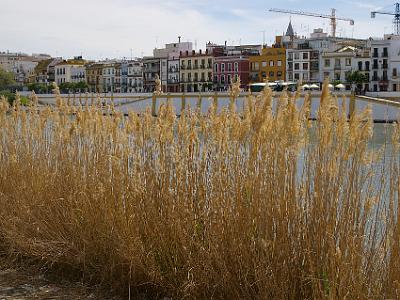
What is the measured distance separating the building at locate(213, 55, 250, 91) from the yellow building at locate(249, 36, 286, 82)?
693 mm

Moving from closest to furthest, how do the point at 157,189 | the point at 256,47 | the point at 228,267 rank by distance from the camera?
1. the point at 228,267
2. the point at 157,189
3. the point at 256,47

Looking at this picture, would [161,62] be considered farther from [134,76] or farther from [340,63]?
[340,63]

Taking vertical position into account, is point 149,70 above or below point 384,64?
above

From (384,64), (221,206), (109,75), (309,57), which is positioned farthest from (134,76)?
(221,206)

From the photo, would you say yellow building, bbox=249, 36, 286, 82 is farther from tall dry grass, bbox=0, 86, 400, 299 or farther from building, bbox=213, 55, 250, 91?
tall dry grass, bbox=0, 86, 400, 299

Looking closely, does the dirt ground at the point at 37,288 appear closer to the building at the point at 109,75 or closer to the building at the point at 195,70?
the building at the point at 195,70

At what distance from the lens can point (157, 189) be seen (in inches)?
156

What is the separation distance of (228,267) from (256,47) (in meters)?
82.0

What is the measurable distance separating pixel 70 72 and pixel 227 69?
1219 inches

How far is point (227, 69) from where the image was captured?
244 feet

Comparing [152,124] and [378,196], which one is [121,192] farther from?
[378,196]

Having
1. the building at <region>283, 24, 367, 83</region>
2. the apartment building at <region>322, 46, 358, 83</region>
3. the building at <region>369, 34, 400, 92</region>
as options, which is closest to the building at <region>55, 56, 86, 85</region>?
the building at <region>283, 24, 367, 83</region>

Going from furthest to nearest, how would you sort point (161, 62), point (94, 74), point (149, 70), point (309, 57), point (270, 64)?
point (94, 74)
point (149, 70)
point (161, 62)
point (270, 64)
point (309, 57)

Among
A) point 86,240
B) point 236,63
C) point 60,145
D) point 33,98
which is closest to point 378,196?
point 86,240
